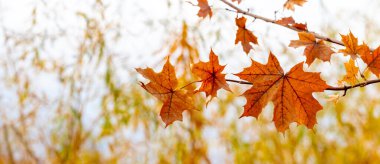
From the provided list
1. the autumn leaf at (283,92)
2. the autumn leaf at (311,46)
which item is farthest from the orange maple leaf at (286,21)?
the autumn leaf at (283,92)

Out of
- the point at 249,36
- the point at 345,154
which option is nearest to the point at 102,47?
the point at 249,36

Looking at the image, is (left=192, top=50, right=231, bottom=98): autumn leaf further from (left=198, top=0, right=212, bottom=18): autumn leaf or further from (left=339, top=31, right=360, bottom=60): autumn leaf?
(left=198, top=0, right=212, bottom=18): autumn leaf

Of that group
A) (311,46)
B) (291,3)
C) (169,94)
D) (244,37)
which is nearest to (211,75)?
(169,94)

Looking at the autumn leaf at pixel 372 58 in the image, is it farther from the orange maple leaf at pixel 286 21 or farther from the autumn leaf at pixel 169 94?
the autumn leaf at pixel 169 94

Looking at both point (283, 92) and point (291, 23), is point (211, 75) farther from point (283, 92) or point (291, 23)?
point (291, 23)

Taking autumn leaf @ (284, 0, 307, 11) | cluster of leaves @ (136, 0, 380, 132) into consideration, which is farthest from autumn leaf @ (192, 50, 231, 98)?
autumn leaf @ (284, 0, 307, 11)
